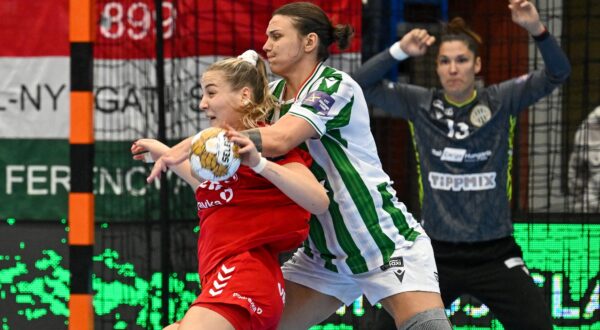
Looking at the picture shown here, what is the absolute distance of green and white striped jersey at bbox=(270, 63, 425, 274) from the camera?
13.6 ft

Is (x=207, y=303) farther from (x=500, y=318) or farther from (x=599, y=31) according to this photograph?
(x=599, y=31)

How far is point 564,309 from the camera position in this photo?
21.1 ft

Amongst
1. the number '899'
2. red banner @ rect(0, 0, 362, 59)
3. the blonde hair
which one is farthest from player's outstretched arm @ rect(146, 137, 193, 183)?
the number '899'

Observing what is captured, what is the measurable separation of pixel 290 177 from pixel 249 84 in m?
0.42

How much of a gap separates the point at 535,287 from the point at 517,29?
226 cm

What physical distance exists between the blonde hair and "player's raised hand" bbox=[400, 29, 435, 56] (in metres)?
1.25

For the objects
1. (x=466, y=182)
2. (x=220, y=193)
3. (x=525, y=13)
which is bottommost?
(x=466, y=182)

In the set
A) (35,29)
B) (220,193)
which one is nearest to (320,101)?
(220,193)

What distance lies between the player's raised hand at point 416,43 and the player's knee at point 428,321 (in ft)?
4.63

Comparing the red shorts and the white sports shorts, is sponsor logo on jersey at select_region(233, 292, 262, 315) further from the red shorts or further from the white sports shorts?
the white sports shorts

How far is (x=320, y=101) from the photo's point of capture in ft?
13.2

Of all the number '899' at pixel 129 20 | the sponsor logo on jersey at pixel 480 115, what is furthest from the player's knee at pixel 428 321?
the number '899' at pixel 129 20

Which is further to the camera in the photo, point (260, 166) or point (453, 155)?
point (453, 155)

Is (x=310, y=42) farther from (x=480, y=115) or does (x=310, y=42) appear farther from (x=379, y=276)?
(x=480, y=115)
